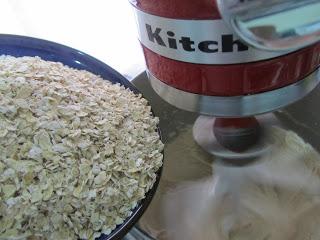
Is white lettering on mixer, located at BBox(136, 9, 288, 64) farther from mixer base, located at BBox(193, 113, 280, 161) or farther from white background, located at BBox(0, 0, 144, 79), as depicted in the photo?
white background, located at BBox(0, 0, 144, 79)

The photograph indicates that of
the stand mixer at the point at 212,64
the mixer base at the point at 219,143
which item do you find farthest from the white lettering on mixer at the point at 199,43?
the mixer base at the point at 219,143

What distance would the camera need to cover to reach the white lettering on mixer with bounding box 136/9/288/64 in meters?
0.39

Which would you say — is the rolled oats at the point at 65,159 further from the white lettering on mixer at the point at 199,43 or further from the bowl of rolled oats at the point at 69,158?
the white lettering on mixer at the point at 199,43

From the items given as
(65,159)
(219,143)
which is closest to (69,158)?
(65,159)

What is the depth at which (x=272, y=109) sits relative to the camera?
446 mm

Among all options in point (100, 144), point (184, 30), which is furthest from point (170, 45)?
point (100, 144)

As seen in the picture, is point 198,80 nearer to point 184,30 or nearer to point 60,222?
point 184,30

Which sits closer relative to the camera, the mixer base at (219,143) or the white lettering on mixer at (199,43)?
the white lettering on mixer at (199,43)

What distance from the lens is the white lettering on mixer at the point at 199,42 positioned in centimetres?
39

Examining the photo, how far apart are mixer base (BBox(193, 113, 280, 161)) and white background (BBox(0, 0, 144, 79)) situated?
303 mm

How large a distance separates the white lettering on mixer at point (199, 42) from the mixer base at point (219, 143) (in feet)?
0.81

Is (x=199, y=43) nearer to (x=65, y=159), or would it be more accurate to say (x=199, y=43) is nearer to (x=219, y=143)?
(x=65, y=159)

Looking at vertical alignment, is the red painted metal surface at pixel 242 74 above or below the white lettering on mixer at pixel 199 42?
below

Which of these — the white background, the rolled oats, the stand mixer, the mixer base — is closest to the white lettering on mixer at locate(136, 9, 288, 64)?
the stand mixer
